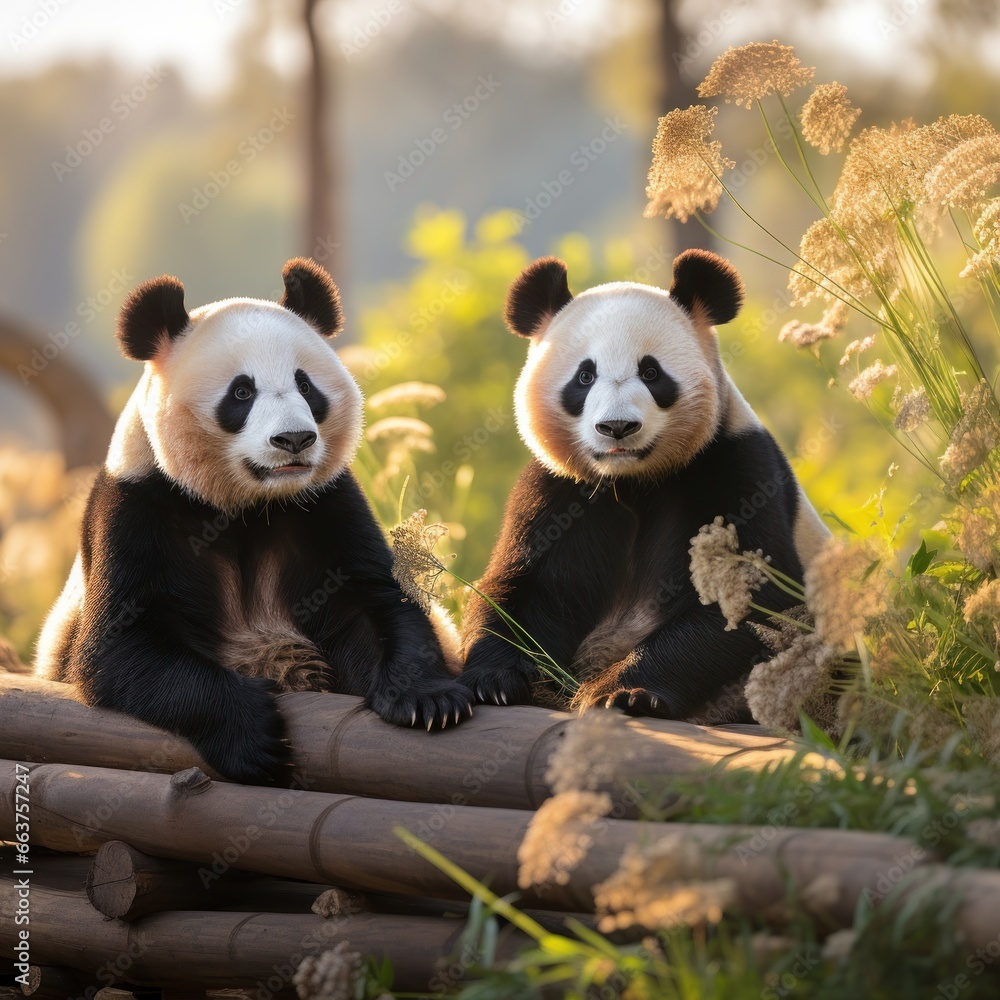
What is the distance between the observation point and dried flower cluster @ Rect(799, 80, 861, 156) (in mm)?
3377

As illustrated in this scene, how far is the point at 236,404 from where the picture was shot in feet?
11.7

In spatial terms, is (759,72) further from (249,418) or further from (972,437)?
(249,418)

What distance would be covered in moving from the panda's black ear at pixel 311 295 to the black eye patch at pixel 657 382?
106 cm

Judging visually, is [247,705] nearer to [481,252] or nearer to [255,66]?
[481,252]

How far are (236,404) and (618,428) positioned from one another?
3.68 ft

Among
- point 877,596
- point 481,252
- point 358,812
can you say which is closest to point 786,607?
point 877,596

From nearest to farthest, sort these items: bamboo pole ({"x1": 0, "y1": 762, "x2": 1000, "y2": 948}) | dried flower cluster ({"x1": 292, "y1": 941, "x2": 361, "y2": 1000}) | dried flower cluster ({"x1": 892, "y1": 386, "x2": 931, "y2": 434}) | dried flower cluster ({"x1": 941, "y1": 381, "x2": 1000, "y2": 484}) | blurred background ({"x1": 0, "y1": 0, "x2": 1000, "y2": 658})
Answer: bamboo pole ({"x1": 0, "y1": 762, "x2": 1000, "y2": 948}) → dried flower cluster ({"x1": 292, "y1": 941, "x2": 361, "y2": 1000}) → dried flower cluster ({"x1": 941, "y1": 381, "x2": 1000, "y2": 484}) → dried flower cluster ({"x1": 892, "y1": 386, "x2": 931, "y2": 434}) → blurred background ({"x1": 0, "y1": 0, "x2": 1000, "y2": 658})

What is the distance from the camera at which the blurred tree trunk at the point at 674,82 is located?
9.14 meters

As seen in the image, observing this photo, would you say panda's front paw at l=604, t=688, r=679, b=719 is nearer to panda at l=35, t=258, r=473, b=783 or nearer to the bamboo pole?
panda at l=35, t=258, r=473, b=783

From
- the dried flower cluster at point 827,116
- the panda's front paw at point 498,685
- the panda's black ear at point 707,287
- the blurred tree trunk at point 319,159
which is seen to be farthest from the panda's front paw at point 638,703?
the blurred tree trunk at point 319,159

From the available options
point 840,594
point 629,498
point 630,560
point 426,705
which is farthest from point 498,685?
point 840,594

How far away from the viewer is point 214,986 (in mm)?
3184

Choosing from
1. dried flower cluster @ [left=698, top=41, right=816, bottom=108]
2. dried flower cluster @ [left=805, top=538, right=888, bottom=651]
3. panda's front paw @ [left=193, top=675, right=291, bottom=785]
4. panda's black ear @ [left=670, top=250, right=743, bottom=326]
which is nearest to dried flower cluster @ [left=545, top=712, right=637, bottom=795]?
dried flower cluster @ [left=805, top=538, right=888, bottom=651]

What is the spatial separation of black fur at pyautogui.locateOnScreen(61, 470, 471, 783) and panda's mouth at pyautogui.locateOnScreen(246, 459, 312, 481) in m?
0.27
